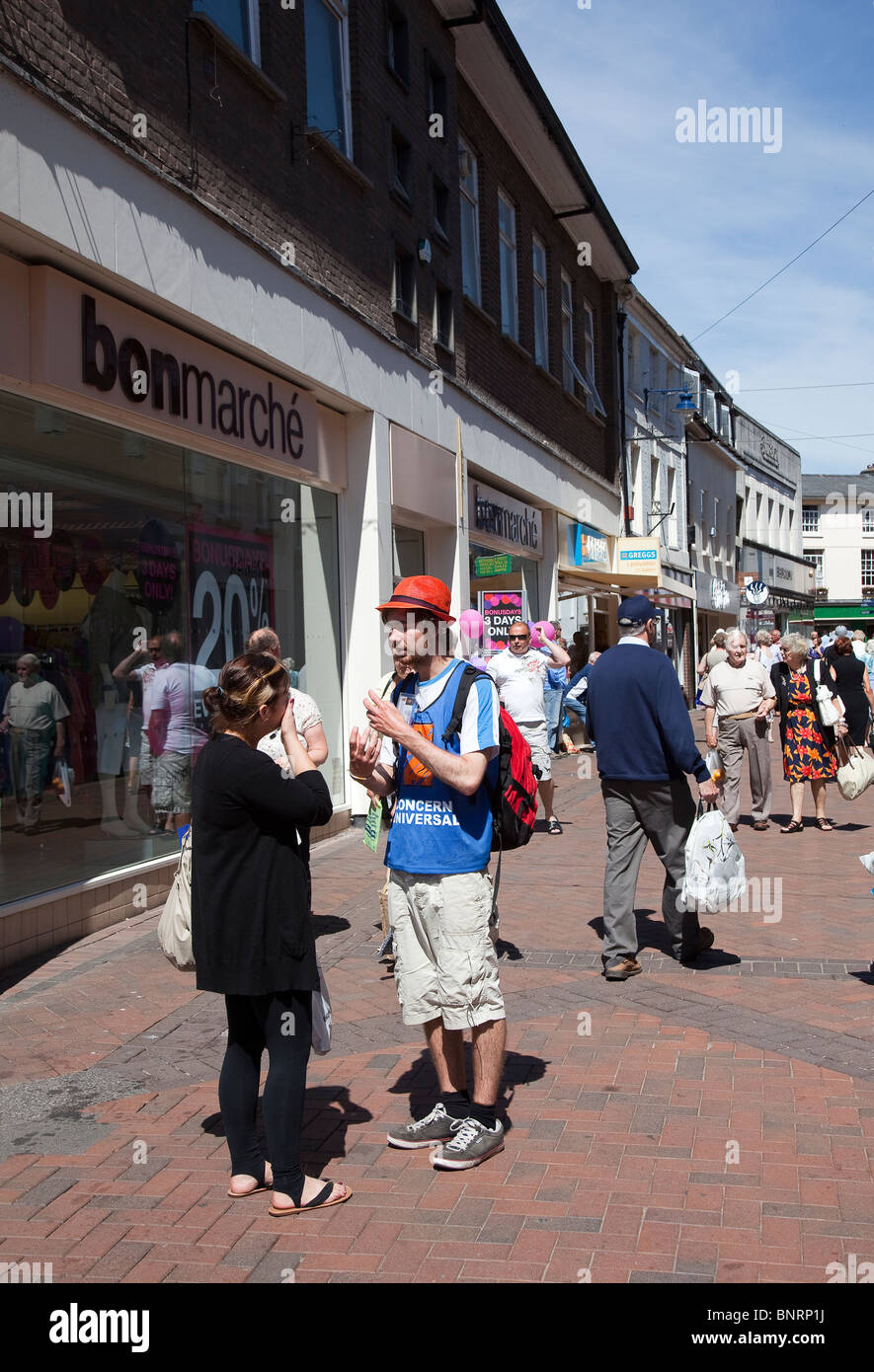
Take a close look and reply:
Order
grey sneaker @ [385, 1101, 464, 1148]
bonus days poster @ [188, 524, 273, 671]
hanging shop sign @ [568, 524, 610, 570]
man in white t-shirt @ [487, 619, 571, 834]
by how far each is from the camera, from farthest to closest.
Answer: hanging shop sign @ [568, 524, 610, 570], man in white t-shirt @ [487, 619, 571, 834], bonus days poster @ [188, 524, 273, 671], grey sneaker @ [385, 1101, 464, 1148]

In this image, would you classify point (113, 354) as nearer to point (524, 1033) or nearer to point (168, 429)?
point (168, 429)

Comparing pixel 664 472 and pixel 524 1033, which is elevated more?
pixel 664 472

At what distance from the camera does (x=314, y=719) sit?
622 cm

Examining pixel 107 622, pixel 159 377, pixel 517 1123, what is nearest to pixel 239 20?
pixel 159 377

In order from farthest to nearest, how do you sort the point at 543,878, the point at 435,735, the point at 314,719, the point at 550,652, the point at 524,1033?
the point at 550,652 → the point at 543,878 → the point at 314,719 → the point at 524,1033 → the point at 435,735

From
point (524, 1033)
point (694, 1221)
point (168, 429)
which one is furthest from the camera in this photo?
point (168, 429)

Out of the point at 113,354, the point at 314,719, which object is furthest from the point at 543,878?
the point at 113,354

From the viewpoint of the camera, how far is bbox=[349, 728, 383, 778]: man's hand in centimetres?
407

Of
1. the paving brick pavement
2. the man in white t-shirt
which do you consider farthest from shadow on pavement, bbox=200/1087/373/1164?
the man in white t-shirt

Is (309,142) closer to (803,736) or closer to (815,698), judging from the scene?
(815,698)

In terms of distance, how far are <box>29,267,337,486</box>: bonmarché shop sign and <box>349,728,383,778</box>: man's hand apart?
13.4ft

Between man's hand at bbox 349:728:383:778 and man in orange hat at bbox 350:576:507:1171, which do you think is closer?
man's hand at bbox 349:728:383:778

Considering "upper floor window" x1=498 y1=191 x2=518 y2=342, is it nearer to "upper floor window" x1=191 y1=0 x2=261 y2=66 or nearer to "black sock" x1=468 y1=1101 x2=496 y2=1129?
"upper floor window" x1=191 y1=0 x2=261 y2=66
